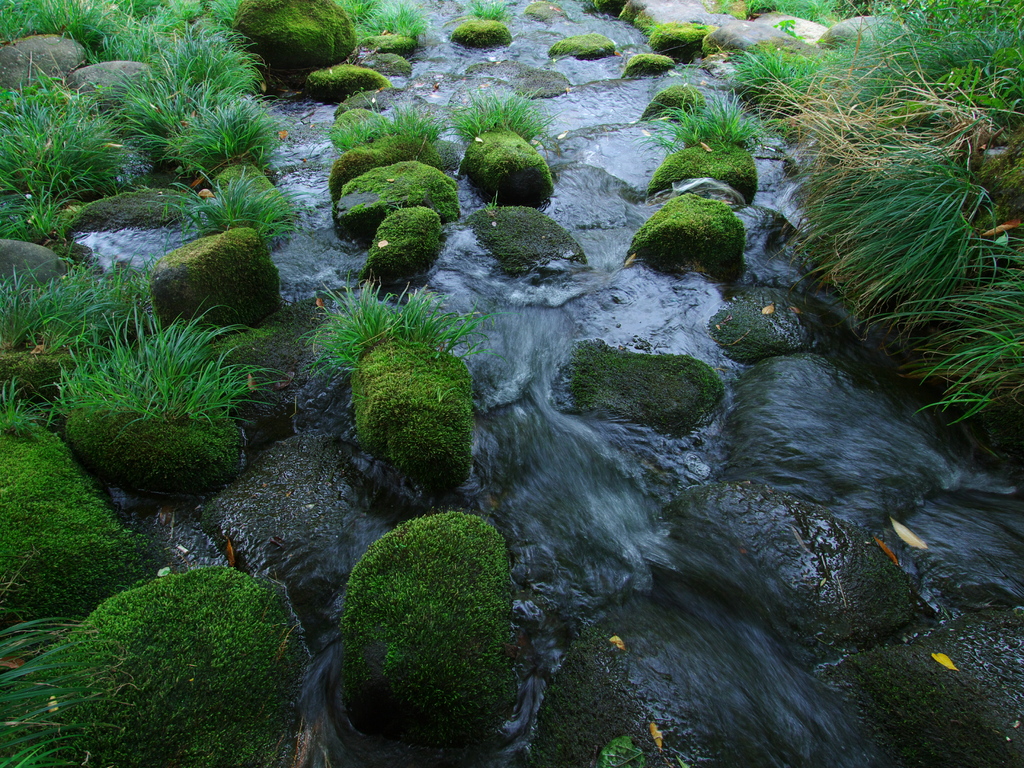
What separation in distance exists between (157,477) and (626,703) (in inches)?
100

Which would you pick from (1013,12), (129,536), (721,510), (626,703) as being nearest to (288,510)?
(129,536)

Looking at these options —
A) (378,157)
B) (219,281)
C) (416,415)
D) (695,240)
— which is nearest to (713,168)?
(695,240)

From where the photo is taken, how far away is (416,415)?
2.81 metres

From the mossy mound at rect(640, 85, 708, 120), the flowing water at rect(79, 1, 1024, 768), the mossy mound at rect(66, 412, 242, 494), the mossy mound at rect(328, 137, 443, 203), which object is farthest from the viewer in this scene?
the mossy mound at rect(640, 85, 708, 120)

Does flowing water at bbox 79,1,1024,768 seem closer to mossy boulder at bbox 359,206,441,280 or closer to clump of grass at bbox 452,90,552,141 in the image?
mossy boulder at bbox 359,206,441,280

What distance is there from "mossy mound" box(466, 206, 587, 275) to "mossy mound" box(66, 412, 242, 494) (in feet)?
8.45

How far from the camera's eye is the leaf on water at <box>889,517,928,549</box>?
107 inches

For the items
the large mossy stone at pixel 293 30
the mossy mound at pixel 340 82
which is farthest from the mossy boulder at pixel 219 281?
the large mossy stone at pixel 293 30

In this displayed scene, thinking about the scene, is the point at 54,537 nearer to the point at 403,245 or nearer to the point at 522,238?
the point at 403,245

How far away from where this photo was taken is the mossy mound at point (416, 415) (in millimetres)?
2812

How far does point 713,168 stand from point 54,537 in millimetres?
5544

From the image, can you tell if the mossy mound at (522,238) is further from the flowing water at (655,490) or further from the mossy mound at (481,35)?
the mossy mound at (481,35)

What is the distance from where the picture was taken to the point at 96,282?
3.76 metres

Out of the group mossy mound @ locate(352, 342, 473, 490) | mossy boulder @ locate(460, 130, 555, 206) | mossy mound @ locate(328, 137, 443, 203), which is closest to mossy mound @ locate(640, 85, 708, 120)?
mossy boulder @ locate(460, 130, 555, 206)
